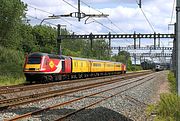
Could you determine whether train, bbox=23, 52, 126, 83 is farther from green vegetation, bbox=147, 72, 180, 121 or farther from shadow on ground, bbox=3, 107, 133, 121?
green vegetation, bbox=147, 72, 180, 121

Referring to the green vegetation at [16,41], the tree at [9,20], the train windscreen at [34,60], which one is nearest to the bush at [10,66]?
the green vegetation at [16,41]

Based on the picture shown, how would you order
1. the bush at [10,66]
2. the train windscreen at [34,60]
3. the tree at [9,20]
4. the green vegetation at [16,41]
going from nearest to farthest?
the train windscreen at [34,60] < the bush at [10,66] < the green vegetation at [16,41] < the tree at [9,20]

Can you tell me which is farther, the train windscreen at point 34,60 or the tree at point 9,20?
the tree at point 9,20

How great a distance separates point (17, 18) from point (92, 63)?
15.4 m

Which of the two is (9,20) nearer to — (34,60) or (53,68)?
(53,68)

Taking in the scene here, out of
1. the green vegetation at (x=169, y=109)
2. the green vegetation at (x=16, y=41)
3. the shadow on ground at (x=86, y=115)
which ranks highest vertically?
the green vegetation at (x=16, y=41)

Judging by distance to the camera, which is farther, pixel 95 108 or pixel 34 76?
pixel 34 76

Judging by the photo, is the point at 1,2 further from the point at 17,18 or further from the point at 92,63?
the point at 92,63

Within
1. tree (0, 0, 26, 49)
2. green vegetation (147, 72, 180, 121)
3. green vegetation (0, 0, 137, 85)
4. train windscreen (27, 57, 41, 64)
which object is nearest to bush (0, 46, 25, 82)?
green vegetation (0, 0, 137, 85)

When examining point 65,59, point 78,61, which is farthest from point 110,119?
point 78,61

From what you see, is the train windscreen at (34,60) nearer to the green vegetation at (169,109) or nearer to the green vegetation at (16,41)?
the green vegetation at (16,41)

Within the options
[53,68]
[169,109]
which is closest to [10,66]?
[53,68]

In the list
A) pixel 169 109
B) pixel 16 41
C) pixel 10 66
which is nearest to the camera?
pixel 169 109

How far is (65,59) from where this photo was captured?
40625mm
